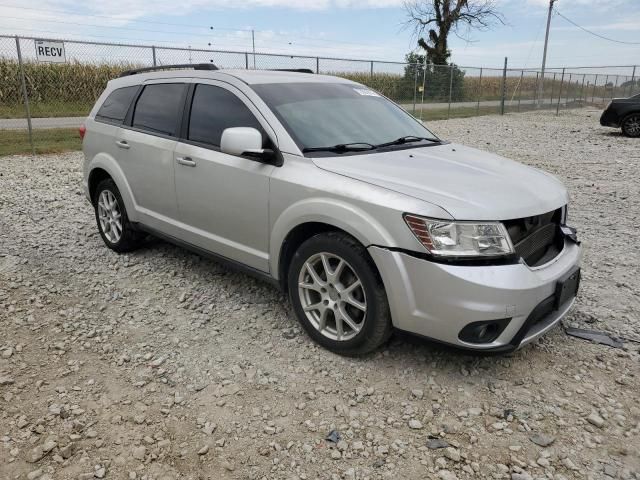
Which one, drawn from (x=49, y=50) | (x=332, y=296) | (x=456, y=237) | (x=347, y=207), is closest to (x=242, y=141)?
(x=347, y=207)

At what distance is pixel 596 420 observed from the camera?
2711 mm

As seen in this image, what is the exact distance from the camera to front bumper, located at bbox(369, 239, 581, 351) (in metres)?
2.69

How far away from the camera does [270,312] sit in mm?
3932

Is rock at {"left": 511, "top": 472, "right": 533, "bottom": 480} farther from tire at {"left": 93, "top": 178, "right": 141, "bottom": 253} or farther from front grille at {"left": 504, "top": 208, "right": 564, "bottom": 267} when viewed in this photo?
tire at {"left": 93, "top": 178, "right": 141, "bottom": 253}

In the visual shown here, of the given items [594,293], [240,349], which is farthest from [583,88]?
[240,349]

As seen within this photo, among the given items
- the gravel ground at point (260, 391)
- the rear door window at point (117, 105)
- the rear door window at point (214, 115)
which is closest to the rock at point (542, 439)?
the gravel ground at point (260, 391)

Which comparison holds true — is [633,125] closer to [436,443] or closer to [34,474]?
[436,443]

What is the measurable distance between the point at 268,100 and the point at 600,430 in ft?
9.30

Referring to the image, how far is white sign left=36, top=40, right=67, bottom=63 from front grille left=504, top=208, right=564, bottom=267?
34.2 feet

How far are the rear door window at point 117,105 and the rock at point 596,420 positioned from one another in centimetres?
439

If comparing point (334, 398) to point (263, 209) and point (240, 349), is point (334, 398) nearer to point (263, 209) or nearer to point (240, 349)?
point (240, 349)

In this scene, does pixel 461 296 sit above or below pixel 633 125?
below

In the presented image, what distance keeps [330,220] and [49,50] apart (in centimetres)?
980

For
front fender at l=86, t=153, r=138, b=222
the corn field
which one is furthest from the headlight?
the corn field
